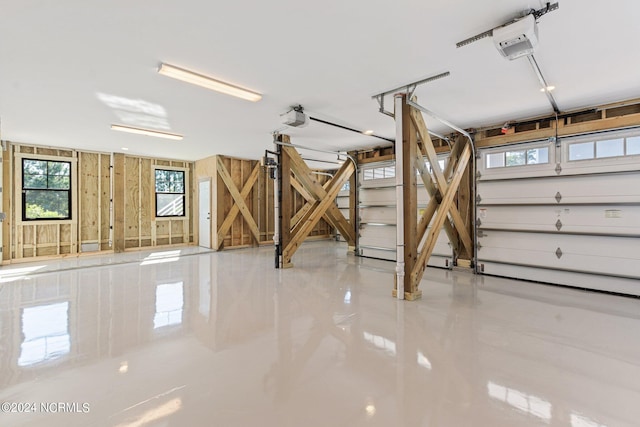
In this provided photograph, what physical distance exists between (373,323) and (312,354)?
96 centimetres

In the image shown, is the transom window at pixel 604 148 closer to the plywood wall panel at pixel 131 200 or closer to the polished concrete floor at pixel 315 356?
the polished concrete floor at pixel 315 356

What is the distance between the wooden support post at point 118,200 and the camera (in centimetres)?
828

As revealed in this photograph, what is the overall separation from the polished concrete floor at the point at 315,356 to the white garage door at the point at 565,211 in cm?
51

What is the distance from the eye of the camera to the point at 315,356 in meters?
2.53

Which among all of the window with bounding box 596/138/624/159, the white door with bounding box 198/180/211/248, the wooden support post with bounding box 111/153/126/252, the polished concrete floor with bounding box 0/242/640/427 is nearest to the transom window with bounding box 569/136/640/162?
the window with bounding box 596/138/624/159

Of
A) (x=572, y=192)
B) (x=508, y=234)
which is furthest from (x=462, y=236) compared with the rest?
(x=572, y=192)

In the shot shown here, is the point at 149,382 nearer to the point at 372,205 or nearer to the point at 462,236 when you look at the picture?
the point at 462,236

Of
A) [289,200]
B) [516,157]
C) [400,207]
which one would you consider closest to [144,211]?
[289,200]

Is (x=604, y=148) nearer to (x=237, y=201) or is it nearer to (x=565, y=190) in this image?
(x=565, y=190)

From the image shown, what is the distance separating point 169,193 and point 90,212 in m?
2.09

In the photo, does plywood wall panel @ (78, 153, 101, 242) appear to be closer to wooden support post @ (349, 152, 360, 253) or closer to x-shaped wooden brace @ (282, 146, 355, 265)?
x-shaped wooden brace @ (282, 146, 355, 265)

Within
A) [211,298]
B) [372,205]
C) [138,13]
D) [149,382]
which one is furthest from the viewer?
[372,205]

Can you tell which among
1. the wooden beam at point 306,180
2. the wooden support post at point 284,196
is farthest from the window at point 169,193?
the wooden beam at point 306,180

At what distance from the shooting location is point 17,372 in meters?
2.28
